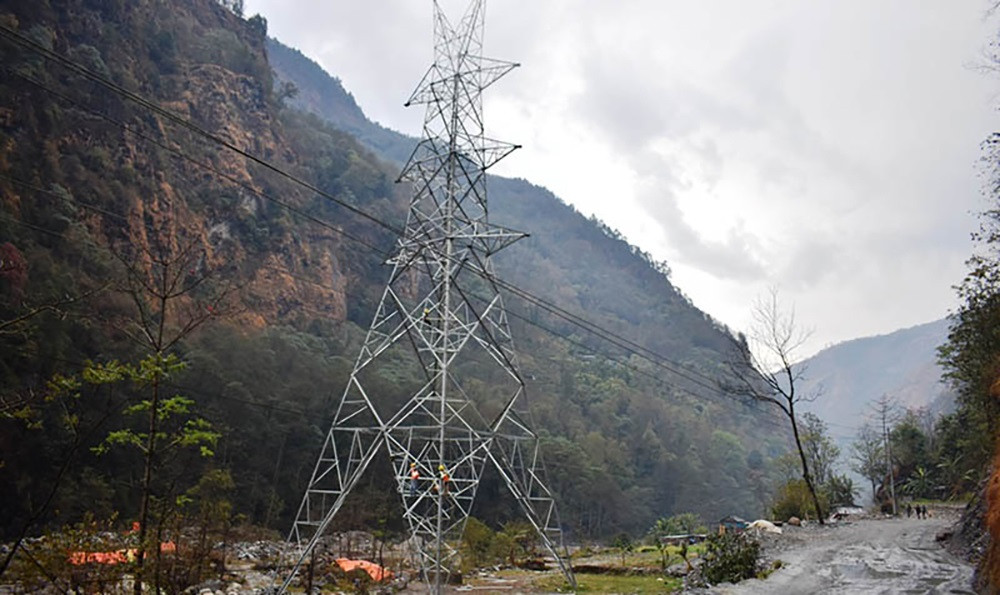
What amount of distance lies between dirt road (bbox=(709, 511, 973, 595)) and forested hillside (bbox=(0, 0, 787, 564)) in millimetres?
8127

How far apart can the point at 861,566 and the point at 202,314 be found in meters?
10.6

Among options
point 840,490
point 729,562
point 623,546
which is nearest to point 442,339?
point 729,562

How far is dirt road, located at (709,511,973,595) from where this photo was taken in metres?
8.65

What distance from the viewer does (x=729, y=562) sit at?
10562 millimetres

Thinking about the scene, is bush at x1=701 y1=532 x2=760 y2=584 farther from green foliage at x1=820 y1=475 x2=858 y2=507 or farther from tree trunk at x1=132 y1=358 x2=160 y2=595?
green foliage at x1=820 y1=475 x2=858 y2=507

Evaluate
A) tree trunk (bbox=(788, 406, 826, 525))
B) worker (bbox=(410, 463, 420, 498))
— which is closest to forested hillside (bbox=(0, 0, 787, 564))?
worker (bbox=(410, 463, 420, 498))

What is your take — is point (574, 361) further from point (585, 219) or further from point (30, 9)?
point (585, 219)

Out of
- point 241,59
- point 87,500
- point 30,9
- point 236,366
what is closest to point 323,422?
point 236,366

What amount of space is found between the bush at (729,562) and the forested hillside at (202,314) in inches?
309

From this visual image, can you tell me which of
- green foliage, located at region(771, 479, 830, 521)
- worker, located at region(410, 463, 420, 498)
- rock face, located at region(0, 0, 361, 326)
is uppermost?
rock face, located at region(0, 0, 361, 326)

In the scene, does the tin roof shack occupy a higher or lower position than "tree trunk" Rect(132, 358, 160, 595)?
lower

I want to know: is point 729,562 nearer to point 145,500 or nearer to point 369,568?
point 145,500

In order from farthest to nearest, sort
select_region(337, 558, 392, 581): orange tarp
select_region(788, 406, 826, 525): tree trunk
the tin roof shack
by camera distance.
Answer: select_region(788, 406, 826, 525): tree trunk
the tin roof shack
select_region(337, 558, 392, 581): orange tarp

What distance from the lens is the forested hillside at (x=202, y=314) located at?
8.58m
